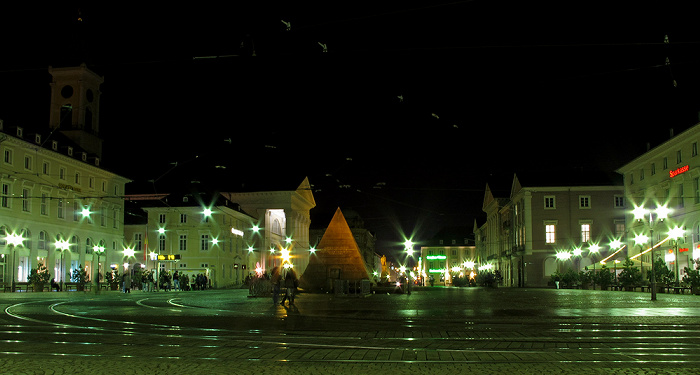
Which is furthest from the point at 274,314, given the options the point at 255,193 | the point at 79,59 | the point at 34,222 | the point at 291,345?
the point at 255,193

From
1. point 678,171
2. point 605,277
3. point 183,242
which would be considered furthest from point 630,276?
point 183,242

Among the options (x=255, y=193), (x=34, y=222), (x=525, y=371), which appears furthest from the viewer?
(x=255, y=193)

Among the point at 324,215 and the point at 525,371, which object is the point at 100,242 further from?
the point at 324,215

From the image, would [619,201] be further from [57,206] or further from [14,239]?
[14,239]

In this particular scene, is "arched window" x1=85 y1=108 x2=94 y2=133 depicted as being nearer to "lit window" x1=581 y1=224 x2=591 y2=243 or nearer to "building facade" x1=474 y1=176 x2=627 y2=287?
"building facade" x1=474 y1=176 x2=627 y2=287

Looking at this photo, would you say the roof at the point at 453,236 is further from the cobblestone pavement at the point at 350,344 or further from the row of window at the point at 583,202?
the cobblestone pavement at the point at 350,344

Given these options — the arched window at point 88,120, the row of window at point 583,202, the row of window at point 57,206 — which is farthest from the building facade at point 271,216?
the row of window at point 583,202

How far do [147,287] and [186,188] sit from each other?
36.5 meters

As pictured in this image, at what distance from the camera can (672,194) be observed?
5212 cm

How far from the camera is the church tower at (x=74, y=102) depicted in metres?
69.6

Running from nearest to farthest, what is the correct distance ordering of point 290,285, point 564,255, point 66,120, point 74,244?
point 290,285 < point 74,244 < point 66,120 < point 564,255

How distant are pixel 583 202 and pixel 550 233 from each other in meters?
4.79

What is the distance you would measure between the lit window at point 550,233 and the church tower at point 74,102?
4869 cm

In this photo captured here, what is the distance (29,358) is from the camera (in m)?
10.2
